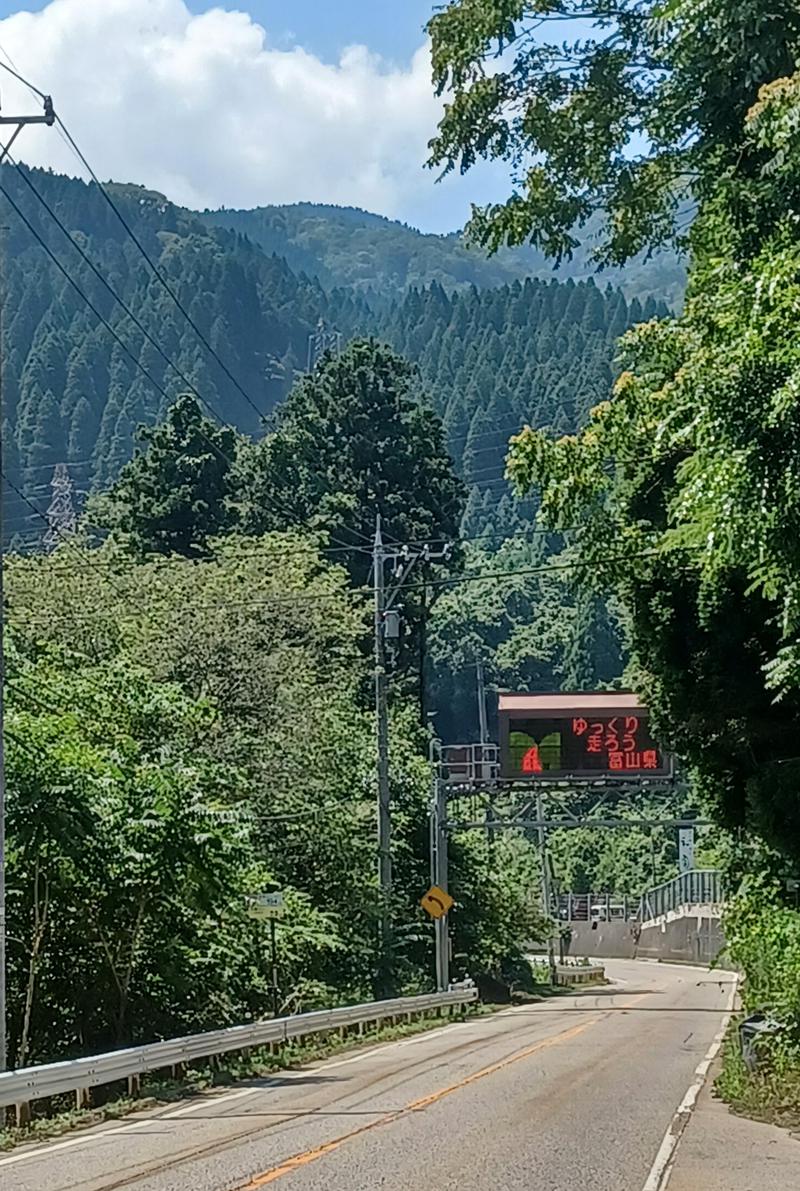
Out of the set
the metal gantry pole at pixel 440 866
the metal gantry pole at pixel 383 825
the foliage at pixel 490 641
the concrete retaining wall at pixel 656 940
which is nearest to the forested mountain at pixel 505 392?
the foliage at pixel 490 641

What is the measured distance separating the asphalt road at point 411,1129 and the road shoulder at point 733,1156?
0.34m

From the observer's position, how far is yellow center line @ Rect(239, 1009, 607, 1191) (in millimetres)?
11609

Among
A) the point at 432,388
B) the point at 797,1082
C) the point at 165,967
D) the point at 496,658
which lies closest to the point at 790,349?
the point at 797,1082

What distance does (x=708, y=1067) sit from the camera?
2322cm

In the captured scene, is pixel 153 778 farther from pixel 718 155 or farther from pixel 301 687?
pixel 301 687

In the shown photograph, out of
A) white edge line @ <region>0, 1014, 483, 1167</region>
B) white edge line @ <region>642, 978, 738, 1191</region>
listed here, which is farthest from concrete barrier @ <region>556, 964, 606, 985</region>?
white edge line @ <region>642, 978, 738, 1191</region>

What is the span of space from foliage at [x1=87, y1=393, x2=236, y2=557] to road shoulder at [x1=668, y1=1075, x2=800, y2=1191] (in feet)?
170

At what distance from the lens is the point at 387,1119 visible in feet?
51.6

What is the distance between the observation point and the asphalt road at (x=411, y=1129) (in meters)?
11.6

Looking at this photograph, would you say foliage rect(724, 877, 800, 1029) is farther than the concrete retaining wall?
No

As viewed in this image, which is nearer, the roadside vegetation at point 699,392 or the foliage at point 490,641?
the roadside vegetation at point 699,392

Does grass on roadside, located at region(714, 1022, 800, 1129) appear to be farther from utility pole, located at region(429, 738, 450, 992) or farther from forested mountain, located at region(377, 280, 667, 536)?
forested mountain, located at region(377, 280, 667, 536)

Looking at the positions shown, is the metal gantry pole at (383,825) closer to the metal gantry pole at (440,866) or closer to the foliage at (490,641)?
the metal gantry pole at (440,866)

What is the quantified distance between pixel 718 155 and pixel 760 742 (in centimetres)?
840
